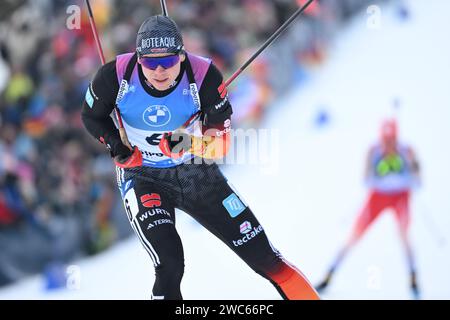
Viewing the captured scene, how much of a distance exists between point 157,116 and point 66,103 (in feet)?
9.70

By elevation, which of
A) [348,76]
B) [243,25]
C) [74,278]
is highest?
[243,25]

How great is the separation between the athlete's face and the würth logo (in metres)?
0.54

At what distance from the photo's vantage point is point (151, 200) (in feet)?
15.8

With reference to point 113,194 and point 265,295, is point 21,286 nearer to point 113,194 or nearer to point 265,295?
point 113,194

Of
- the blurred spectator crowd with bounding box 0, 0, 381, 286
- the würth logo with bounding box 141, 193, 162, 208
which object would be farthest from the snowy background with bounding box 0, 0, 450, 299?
the würth logo with bounding box 141, 193, 162, 208

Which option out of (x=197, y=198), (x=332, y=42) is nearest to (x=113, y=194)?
(x=197, y=198)

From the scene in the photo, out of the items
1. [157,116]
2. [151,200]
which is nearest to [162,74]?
[157,116]

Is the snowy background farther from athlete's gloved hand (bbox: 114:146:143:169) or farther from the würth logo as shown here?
athlete's gloved hand (bbox: 114:146:143:169)

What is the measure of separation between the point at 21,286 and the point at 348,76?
4.03 m

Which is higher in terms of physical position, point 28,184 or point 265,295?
point 28,184

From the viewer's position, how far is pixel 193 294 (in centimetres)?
664

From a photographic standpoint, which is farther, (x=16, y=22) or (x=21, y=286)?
(x=16, y=22)

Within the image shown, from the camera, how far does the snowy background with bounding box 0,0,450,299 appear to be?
274 inches

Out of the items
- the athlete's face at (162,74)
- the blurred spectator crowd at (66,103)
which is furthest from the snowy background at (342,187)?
the athlete's face at (162,74)
